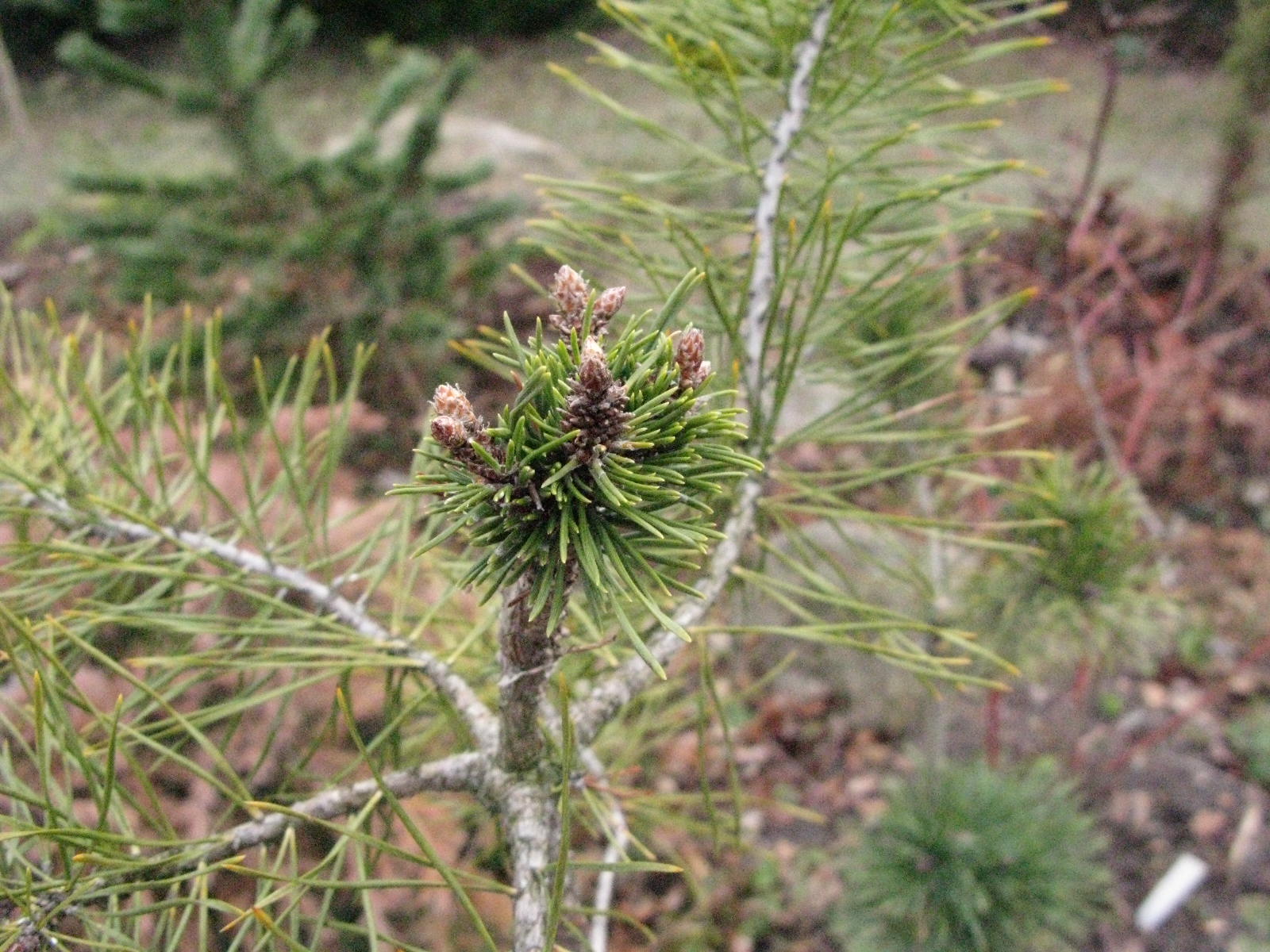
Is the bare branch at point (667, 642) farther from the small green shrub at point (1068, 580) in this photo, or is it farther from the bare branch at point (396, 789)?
the small green shrub at point (1068, 580)

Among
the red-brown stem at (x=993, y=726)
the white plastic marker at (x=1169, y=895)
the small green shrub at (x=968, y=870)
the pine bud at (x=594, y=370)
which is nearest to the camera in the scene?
the pine bud at (x=594, y=370)

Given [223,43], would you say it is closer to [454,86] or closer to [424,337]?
[454,86]

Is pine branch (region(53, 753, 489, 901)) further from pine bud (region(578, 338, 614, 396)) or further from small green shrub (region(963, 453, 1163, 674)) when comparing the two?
small green shrub (region(963, 453, 1163, 674))

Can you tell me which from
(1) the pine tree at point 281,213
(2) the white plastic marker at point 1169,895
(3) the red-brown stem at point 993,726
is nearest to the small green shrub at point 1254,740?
(2) the white plastic marker at point 1169,895

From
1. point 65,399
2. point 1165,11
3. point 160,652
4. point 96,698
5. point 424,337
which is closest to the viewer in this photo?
point 65,399

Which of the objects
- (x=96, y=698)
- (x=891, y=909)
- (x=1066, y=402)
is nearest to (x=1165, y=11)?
(x=1066, y=402)

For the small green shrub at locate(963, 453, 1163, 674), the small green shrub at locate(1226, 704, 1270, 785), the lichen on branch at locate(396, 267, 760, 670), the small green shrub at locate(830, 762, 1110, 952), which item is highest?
the lichen on branch at locate(396, 267, 760, 670)

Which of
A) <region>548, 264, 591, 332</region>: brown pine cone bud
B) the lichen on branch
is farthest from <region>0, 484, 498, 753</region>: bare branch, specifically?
<region>548, 264, 591, 332</region>: brown pine cone bud
